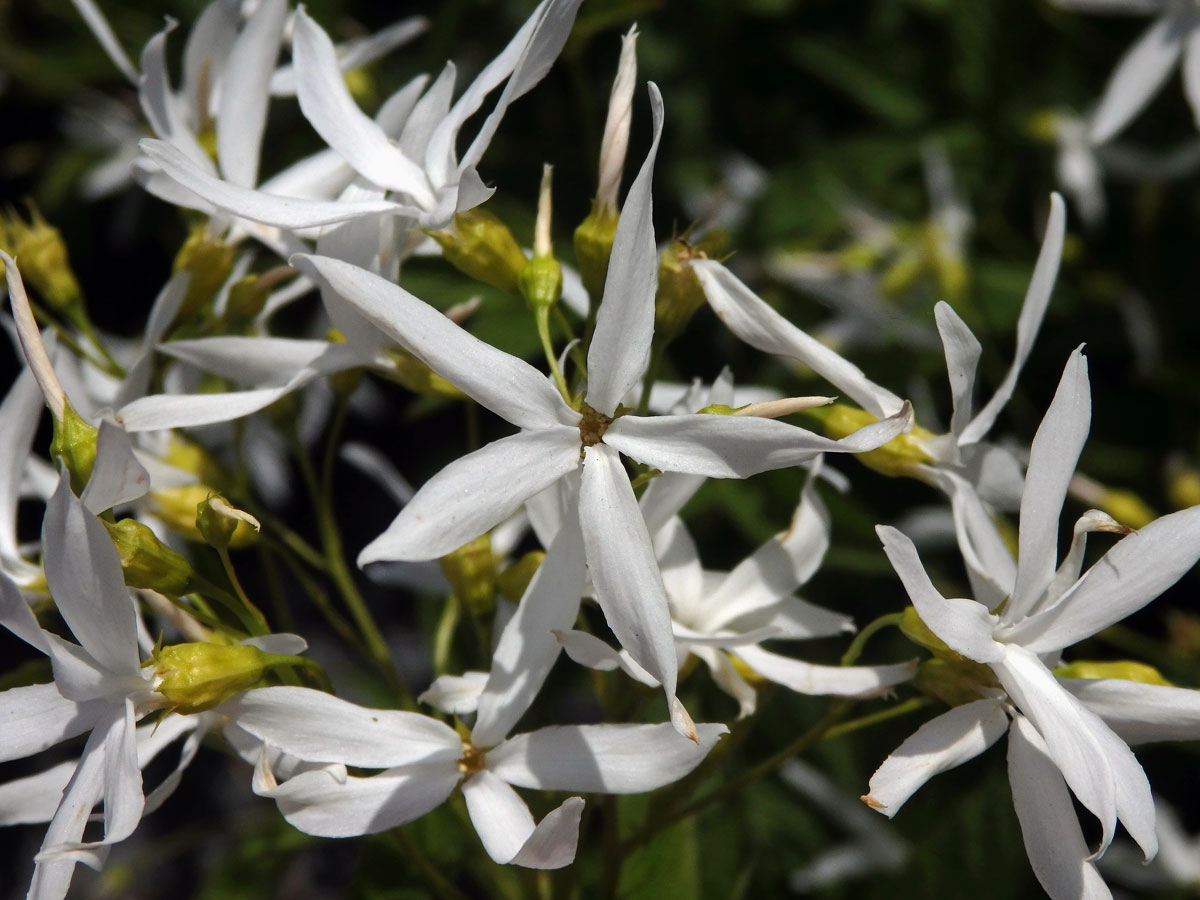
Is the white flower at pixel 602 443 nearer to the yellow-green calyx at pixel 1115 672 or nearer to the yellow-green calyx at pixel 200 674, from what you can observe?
the yellow-green calyx at pixel 200 674

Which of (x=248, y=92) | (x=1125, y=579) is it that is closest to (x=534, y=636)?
(x=1125, y=579)

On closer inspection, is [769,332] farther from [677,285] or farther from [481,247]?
[481,247]

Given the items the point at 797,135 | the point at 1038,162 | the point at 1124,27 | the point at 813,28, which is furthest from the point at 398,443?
the point at 1124,27

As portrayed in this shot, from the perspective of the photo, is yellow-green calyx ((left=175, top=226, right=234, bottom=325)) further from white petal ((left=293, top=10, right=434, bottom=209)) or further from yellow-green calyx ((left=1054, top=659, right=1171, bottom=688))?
yellow-green calyx ((left=1054, top=659, right=1171, bottom=688))

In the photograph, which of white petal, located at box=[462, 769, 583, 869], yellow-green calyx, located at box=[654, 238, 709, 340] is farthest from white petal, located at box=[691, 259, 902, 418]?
white petal, located at box=[462, 769, 583, 869]

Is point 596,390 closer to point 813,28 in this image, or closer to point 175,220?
point 813,28

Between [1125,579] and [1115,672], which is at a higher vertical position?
[1125,579]

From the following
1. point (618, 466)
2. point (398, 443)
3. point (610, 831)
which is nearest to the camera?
point (618, 466)
